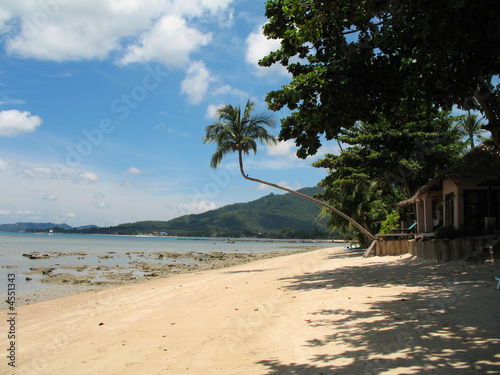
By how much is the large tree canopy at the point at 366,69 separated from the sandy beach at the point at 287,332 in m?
3.39

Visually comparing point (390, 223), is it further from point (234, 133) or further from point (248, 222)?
point (248, 222)

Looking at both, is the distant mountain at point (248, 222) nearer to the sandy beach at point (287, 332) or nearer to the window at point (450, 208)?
the window at point (450, 208)

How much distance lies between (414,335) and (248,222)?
148 m

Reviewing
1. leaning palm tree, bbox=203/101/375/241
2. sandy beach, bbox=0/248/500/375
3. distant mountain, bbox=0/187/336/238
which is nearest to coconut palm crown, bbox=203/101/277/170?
leaning palm tree, bbox=203/101/375/241

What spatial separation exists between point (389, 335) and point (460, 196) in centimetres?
1311

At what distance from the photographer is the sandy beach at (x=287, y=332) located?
4055mm

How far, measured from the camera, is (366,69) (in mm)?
9906

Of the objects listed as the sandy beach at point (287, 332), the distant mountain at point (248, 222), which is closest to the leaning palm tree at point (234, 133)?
the sandy beach at point (287, 332)

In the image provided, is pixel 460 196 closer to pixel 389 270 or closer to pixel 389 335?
pixel 389 270

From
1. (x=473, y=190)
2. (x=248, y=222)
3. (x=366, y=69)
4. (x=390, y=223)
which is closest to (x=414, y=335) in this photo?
(x=366, y=69)

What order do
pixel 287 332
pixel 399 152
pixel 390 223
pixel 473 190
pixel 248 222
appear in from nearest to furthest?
pixel 287 332 → pixel 473 190 → pixel 399 152 → pixel 390 223 → pixel 248 222

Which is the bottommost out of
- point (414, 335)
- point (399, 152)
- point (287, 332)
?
point (287, 332)

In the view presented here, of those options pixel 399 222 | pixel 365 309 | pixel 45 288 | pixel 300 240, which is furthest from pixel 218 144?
pixel 300 240

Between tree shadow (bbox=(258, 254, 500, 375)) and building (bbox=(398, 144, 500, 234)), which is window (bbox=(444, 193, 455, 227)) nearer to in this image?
building (bbox=(398, 144, 500, 234))
